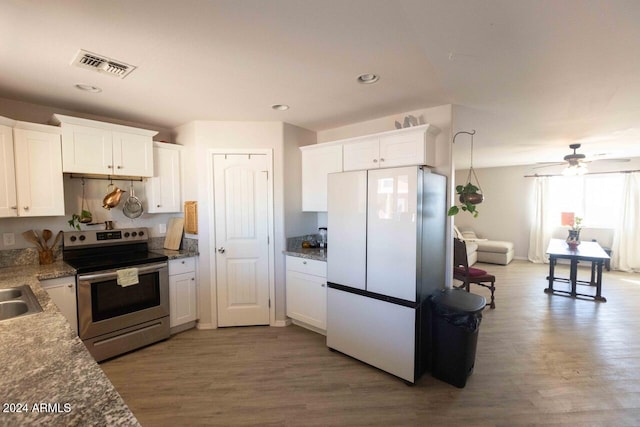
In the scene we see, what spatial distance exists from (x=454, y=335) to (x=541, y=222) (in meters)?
6.13

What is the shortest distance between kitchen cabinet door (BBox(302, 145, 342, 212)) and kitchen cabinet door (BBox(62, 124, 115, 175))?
2037 mm

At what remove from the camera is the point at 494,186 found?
24.1 ft

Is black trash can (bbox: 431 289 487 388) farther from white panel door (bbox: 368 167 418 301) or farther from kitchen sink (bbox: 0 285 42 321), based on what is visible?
kitchen sink (bbox: 0 285 42 321)

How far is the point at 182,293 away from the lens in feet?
10.4

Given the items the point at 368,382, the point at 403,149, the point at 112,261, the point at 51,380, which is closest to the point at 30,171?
the point at 112,261

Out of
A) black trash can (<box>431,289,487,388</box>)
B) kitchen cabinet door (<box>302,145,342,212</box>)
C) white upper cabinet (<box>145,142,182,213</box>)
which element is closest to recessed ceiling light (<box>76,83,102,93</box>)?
white upper cabinet (<box>145,142,182,213</box>)

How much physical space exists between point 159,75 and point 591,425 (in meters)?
3.93

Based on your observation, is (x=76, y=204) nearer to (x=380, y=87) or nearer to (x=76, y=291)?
(x=76, y=291)

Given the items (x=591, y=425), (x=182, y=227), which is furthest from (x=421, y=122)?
(x=182, y=227)

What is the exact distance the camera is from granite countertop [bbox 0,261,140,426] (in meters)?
0.79

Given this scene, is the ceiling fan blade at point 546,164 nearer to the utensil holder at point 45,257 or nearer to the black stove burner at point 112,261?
the black stove burner at point 112,261

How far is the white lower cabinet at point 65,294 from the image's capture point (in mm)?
2328

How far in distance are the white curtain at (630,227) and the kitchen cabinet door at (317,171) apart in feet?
22.1

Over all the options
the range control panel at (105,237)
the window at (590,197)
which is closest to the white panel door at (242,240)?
the range control panel at (105,237)
